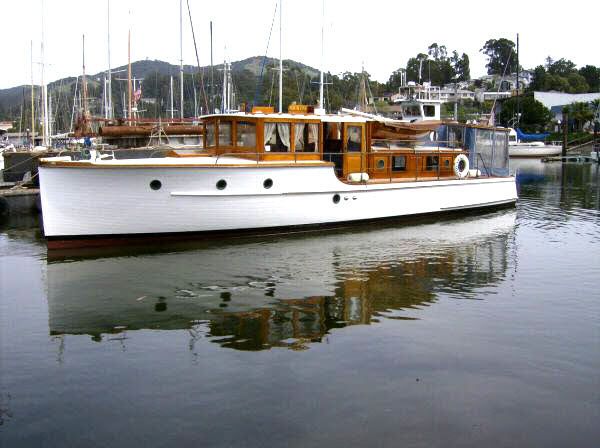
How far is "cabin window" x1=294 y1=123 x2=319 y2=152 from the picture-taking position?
16663 millimetres

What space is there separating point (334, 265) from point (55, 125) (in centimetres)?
5959

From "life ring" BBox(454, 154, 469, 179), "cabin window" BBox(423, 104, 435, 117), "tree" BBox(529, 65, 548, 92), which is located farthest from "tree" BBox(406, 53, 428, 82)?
"life ring" BBox(454, 154, 469, 179)

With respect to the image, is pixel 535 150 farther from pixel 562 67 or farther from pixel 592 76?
pixel 562 67

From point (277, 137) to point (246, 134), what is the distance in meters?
0.87

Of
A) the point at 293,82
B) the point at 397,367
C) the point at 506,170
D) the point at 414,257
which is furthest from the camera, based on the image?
the point at 293,82

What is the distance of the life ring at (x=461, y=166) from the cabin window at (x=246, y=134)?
8440 mm

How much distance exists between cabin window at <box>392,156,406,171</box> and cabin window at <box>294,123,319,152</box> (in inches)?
135

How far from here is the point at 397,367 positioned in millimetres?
7586

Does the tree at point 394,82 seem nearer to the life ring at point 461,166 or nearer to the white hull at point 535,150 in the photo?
the white hull at point 535,150

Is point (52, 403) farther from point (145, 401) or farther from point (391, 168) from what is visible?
point (391, 168)

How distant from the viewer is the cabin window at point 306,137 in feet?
54.7

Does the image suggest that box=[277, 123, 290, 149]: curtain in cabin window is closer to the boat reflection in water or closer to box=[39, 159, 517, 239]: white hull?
box=[39, 159, 517, 239]: white hull

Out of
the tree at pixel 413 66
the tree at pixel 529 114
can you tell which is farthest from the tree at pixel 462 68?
the tree at pixel 529 114

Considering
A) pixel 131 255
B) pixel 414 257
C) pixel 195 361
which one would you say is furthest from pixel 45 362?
pixel 414 257
